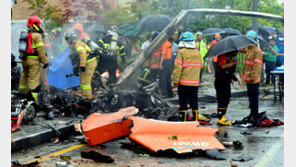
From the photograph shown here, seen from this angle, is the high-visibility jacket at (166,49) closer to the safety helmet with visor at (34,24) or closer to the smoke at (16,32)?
the safety helmet with visor at (34,24)

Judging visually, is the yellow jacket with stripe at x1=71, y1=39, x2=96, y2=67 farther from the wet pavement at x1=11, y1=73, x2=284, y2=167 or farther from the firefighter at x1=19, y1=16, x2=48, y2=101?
the wet pavement at x1=11, y1=73, x2=284, y2=167

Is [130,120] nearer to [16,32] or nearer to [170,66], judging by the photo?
[170,66]

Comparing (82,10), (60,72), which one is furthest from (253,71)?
(82,10)

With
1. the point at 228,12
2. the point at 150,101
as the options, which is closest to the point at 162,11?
the point at 228,12

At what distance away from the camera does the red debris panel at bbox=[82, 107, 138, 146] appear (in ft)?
20.3

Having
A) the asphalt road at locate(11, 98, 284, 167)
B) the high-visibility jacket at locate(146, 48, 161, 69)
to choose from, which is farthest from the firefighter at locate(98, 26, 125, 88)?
the asphalt road at locate(11, 98, 284, 167)

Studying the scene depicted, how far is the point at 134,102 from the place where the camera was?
8.98 m

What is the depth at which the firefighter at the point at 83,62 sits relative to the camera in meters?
9.92

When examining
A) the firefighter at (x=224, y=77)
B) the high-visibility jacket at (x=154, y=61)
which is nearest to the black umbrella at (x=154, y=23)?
the high-visibility jacket at (x=154, y=61)

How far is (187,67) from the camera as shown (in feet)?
24.8

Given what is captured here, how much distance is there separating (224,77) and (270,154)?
9.71 ft

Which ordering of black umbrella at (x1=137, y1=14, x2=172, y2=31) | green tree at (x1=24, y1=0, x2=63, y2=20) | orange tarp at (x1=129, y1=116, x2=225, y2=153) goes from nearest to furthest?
orange tarp at (x1=129, y1=116, x2=225, y2=153) → black umbrella at (x1=137, y1=14, x2=172, y2=31) → green tree at (x1=24, y1=0, x2=63, y2=20)

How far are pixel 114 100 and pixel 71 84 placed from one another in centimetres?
469

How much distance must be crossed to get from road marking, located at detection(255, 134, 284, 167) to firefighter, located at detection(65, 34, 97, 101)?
5.25m
